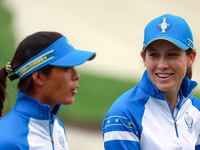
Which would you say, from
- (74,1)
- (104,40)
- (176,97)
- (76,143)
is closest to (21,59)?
(176,97)

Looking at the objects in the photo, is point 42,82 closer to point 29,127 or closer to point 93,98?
point 29,127

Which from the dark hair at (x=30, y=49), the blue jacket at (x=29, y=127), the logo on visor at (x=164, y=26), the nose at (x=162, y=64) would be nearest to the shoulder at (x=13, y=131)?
the blue jacket at (x=29, y=127)

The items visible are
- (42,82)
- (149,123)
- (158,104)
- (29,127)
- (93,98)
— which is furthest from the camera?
(93,98)

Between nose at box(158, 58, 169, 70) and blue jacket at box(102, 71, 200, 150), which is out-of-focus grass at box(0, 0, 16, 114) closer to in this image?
blue jacket at box(102, 71, 200, 150)

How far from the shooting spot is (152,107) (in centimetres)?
365

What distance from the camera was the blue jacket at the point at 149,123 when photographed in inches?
135

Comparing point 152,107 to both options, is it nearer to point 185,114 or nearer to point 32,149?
point 185,114

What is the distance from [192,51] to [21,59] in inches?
47.0

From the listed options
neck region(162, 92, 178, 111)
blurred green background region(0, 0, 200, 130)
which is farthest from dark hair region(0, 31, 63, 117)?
blurred green background region(0, 0, 200, 130)

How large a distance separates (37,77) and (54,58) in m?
0.16

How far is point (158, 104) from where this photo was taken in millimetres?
3693

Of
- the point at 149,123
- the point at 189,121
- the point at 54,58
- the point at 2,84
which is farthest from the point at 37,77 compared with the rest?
the point at 189,121

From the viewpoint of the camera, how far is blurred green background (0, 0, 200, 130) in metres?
9.24

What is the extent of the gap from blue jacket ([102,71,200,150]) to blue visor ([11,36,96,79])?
0.38 meters
